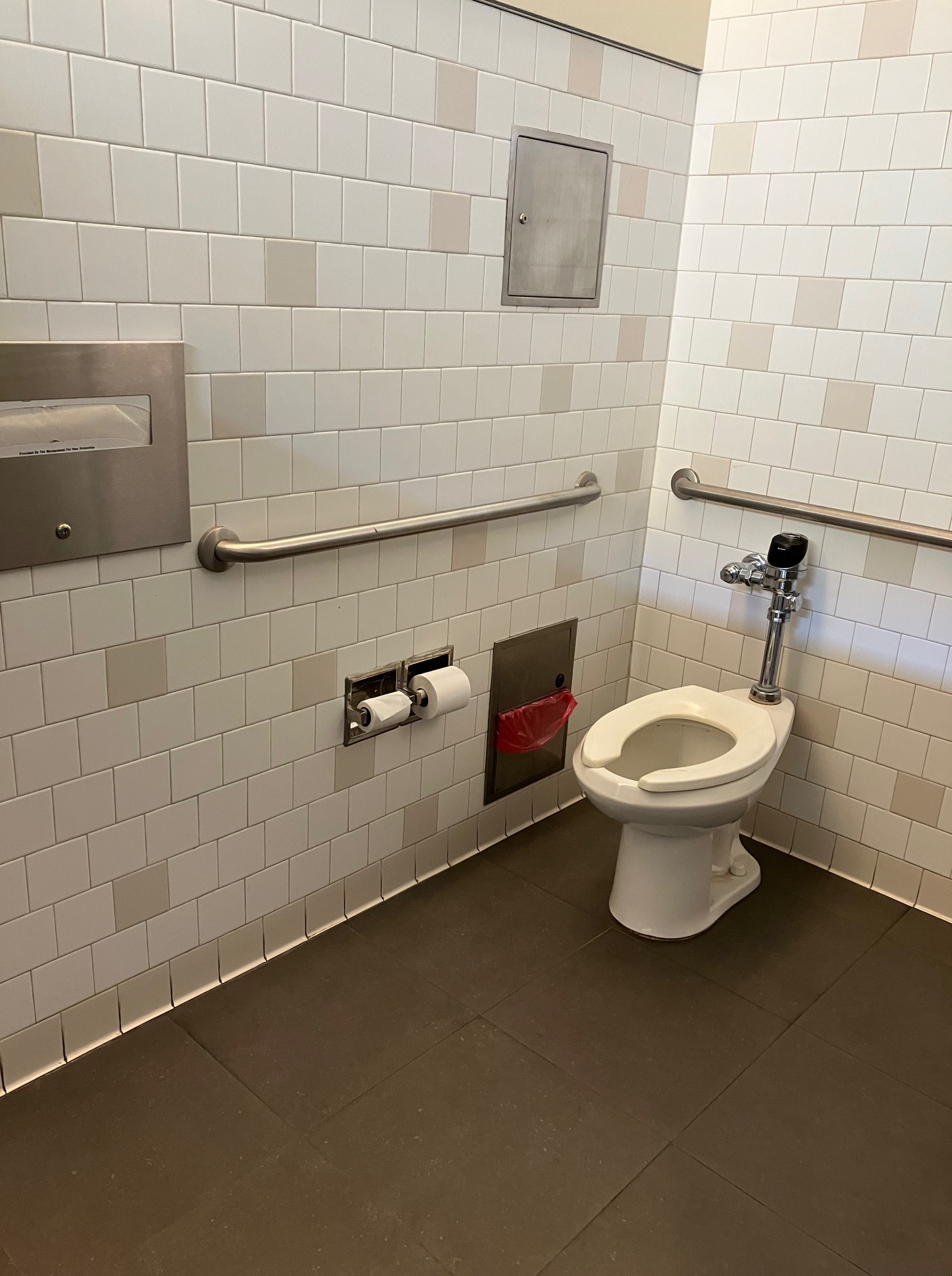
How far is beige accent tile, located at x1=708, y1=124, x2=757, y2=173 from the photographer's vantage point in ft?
7.63

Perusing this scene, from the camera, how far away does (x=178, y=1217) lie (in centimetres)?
150

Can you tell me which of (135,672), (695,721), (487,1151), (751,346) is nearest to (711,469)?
(751,346)

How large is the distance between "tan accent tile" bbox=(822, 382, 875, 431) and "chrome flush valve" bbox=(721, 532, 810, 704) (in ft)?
0.86

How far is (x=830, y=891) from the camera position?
2434 mm

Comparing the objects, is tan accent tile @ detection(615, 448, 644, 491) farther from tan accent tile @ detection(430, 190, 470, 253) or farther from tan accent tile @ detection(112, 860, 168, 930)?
tan accent tile @ detection(112, 860, 168, 930)

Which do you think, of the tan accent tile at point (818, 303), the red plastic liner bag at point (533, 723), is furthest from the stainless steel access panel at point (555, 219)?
the red plastic liner bag at point (533, 723)

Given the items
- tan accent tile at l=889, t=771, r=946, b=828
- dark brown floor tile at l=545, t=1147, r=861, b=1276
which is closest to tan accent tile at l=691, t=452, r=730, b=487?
tan accent tile at l=889, t=771, r=946, b=828

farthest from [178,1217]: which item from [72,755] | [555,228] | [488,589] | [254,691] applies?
[555,228]

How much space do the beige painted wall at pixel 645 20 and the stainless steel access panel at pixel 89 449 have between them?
1025 mm

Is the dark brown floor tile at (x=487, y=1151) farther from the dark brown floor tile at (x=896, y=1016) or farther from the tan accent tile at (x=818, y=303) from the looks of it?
the tan accent tile at (x=818, y=303)

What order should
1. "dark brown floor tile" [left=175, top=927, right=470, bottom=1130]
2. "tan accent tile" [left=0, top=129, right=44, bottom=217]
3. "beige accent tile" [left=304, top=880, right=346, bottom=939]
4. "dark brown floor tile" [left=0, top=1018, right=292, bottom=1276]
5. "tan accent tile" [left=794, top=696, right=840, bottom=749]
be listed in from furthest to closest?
"tan accent tile" [left=794, top=696, right=840, bottom=749] < "beige accent tile" [left=304, top=880, right=346, bottom=939] < "dark brown floor tile" [left=175, top=927, right=470, bottom=1130] < "dark brown floor tile" [left=0, top=1018, right=292, bottom=1276] < "tan accent tile" [left=0, top=129, right=44, bottom=217]

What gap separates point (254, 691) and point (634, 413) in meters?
1.20

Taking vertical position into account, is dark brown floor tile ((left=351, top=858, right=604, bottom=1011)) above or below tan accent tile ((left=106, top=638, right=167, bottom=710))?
below

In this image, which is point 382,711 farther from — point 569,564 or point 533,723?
point 569,564
